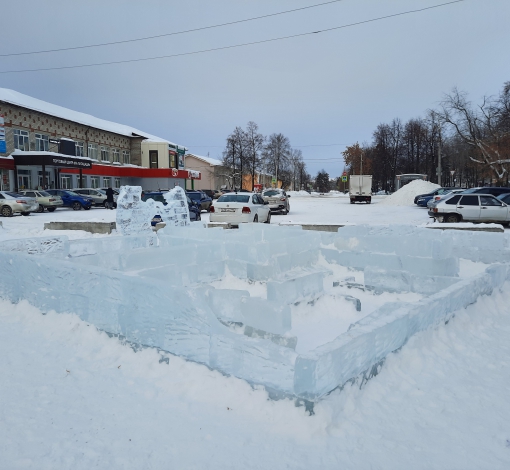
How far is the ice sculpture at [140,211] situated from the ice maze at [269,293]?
1.71 m

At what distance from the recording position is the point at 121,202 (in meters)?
10.9

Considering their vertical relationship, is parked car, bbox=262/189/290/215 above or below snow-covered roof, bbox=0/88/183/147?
below

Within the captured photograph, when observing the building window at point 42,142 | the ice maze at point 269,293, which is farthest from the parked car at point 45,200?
the ice maze at point 269,293

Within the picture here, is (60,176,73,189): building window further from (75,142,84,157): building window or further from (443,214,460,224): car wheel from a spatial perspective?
(443,214,460,224): car wheel

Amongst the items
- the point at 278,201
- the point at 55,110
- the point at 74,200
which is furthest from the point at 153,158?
the point at 278,201

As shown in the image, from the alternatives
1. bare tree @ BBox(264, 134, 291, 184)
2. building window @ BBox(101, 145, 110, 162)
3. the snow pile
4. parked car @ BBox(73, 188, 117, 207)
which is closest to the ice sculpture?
parked car @ BBox(73, 188, 117, 207)

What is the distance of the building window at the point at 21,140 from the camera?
115 feet

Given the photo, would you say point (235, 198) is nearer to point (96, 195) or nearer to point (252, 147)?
point (96, 195)

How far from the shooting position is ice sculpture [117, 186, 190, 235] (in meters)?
11.0

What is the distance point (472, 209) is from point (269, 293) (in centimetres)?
1497

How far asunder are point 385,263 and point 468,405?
4566 mm

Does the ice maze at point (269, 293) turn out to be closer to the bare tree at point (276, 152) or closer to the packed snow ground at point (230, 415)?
the packed snow ground at point (230, 415)

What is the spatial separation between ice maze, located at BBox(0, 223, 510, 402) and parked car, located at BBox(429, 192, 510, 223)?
27.4ft

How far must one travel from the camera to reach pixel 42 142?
38.4m
